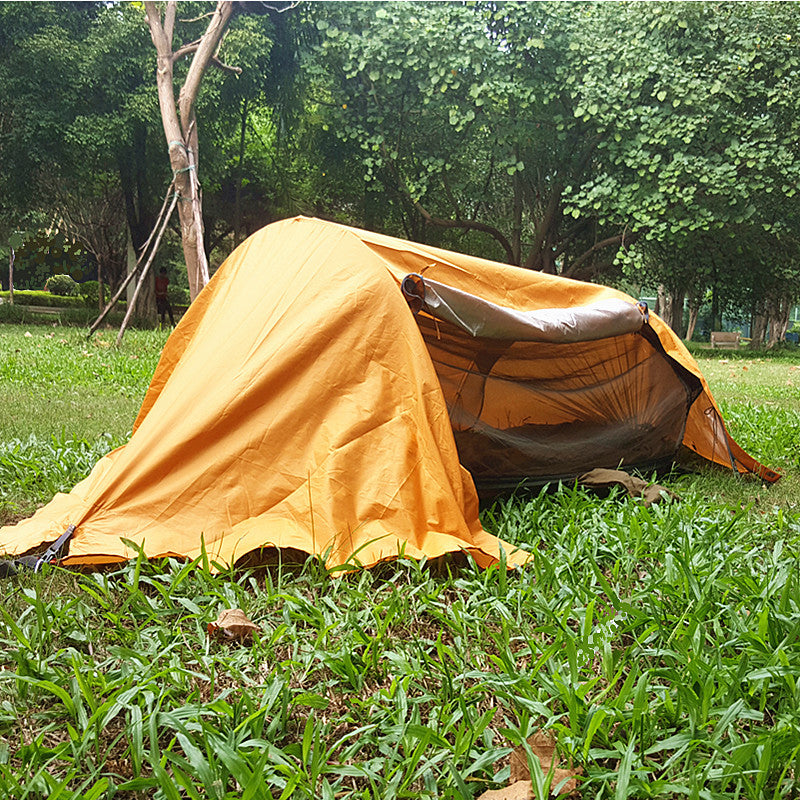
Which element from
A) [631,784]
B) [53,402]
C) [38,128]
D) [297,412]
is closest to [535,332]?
[297,412]

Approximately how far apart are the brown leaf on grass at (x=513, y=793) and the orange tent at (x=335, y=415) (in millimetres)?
952

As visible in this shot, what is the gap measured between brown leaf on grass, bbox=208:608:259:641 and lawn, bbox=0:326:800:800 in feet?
0.13

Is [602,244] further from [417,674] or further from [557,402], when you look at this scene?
[417,674]

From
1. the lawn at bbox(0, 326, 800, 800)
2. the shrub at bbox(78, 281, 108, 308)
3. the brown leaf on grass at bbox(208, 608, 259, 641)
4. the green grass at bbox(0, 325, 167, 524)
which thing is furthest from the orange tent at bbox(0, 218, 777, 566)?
the shrub at bbox(78, 281, 108, 308)

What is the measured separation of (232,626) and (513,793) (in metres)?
0.85

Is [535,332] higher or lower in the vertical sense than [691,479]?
higher

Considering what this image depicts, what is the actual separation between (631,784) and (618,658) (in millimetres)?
466

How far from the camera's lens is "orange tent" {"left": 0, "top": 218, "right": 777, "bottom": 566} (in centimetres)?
237

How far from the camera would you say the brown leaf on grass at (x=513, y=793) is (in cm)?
133

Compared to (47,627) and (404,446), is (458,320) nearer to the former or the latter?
(404,446)

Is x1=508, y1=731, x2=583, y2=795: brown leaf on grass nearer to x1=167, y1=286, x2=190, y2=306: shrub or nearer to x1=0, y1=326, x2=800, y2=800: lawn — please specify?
x1=0, y1=326, x2=800, y2=800: lawn

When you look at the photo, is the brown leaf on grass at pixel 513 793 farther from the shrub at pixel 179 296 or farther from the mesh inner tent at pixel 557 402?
the shrub at pixel 179 296

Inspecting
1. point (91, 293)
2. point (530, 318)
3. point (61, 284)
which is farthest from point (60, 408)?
point (61, 284)

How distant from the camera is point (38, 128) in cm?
1339
